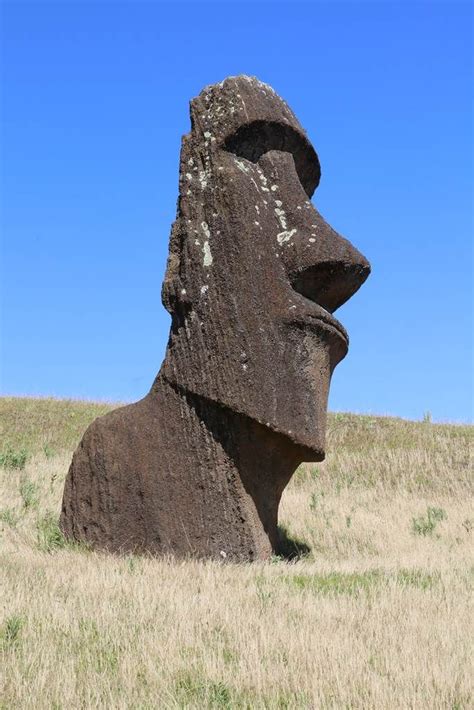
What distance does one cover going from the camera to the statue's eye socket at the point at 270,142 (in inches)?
345

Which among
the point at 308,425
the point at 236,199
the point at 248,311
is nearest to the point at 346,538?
the point at 308,425

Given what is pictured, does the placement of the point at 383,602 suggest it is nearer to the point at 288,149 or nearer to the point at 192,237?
the point at 192,237

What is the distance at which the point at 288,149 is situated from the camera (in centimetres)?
913

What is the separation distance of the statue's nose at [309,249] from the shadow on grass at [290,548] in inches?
100

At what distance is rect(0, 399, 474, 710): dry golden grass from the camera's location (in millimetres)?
4727

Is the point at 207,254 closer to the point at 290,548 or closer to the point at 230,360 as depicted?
the point at 230,360

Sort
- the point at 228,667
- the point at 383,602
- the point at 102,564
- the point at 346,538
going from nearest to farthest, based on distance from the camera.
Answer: the point at 228,667 → the point at 383,602 → the point at 102,564 → the point at 346,538

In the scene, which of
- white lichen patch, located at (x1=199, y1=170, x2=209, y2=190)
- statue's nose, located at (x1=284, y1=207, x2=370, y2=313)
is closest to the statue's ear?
white lichen patch, located at (x1=199, y1=170, x2=209, y2=190)

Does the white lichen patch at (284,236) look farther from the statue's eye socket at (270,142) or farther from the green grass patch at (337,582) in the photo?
the green grass patch at (337,582)

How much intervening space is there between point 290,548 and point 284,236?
11.5ft

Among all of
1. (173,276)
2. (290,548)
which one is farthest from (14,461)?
(173,276)

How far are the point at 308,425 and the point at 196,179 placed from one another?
2.63 m

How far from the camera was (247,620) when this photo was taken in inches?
235

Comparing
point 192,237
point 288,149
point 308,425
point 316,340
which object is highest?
point 288,149
